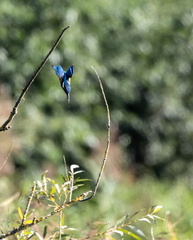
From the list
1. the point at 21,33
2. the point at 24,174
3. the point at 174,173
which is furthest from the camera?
the point at 174,173

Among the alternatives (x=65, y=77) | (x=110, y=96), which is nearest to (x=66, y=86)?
(x=65, y=77)

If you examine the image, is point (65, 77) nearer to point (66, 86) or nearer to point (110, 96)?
point (66, 86)

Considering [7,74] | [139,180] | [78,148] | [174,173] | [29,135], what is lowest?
[174,173]

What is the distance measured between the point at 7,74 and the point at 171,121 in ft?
11.2

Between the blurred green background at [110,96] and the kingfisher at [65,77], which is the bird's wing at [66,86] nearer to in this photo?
the kingfisher at [65,77]

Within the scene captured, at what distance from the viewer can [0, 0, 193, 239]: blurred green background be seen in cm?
850

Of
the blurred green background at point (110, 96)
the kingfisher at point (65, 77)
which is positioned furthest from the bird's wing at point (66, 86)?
the blurred green background at point (110, 96)

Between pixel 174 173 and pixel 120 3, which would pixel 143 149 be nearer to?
pixel 174 173

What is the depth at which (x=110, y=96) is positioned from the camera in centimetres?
998

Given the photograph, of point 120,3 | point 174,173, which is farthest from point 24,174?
point 174,173

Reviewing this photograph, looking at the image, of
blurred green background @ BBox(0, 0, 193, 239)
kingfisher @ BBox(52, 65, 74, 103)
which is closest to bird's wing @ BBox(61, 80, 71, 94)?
kingfisher @ BBox(52, 65, 74, 103)

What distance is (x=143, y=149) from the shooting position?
37.1 feet

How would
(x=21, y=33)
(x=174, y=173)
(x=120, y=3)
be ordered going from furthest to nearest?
(x=174, y=173)
(x=120, y=3)
(x=21, y=33)

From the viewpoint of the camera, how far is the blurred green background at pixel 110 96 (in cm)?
850
